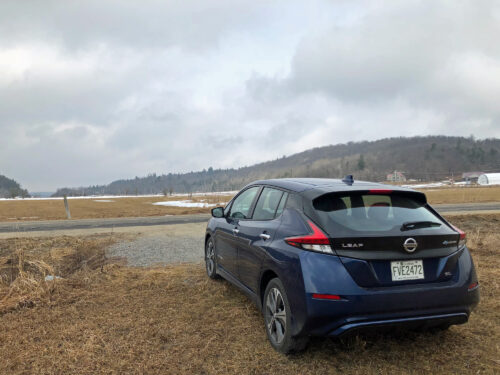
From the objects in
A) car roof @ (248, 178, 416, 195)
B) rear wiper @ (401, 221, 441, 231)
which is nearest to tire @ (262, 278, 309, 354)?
car roof @ (248, 178, 416, 195)

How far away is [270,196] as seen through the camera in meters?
4.23

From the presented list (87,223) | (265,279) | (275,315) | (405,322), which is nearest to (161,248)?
(265,279)

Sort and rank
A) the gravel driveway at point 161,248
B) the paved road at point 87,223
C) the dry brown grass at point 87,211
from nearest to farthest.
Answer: the gravel driveway at point 161,248 → the paved road at point 87,223 → the dry brown grass at point 87,211

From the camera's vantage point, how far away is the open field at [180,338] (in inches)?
127

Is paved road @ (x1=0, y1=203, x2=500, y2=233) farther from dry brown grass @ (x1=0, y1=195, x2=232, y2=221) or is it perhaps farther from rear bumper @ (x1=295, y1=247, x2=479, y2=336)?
rear bumper @ (x1=295, y1=247, x2=479, y2=336)

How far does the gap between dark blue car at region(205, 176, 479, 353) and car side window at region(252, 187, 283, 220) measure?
199 millimetres

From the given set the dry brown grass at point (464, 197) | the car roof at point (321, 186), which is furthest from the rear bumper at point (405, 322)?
the dry brown grass at point (464, 197)

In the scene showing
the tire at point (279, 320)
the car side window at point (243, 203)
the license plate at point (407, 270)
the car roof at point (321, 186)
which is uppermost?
the car roof at point (321, 186)

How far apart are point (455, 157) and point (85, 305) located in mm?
170747

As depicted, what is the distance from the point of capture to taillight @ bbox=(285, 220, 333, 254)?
10.0 ft

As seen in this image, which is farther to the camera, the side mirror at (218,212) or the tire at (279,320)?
the side mirror at (218,212)

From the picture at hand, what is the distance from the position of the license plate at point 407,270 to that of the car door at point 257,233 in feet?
3.82

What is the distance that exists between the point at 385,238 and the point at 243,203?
234 centimetres

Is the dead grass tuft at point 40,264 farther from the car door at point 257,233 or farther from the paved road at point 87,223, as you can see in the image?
the paved road at point 87,223
